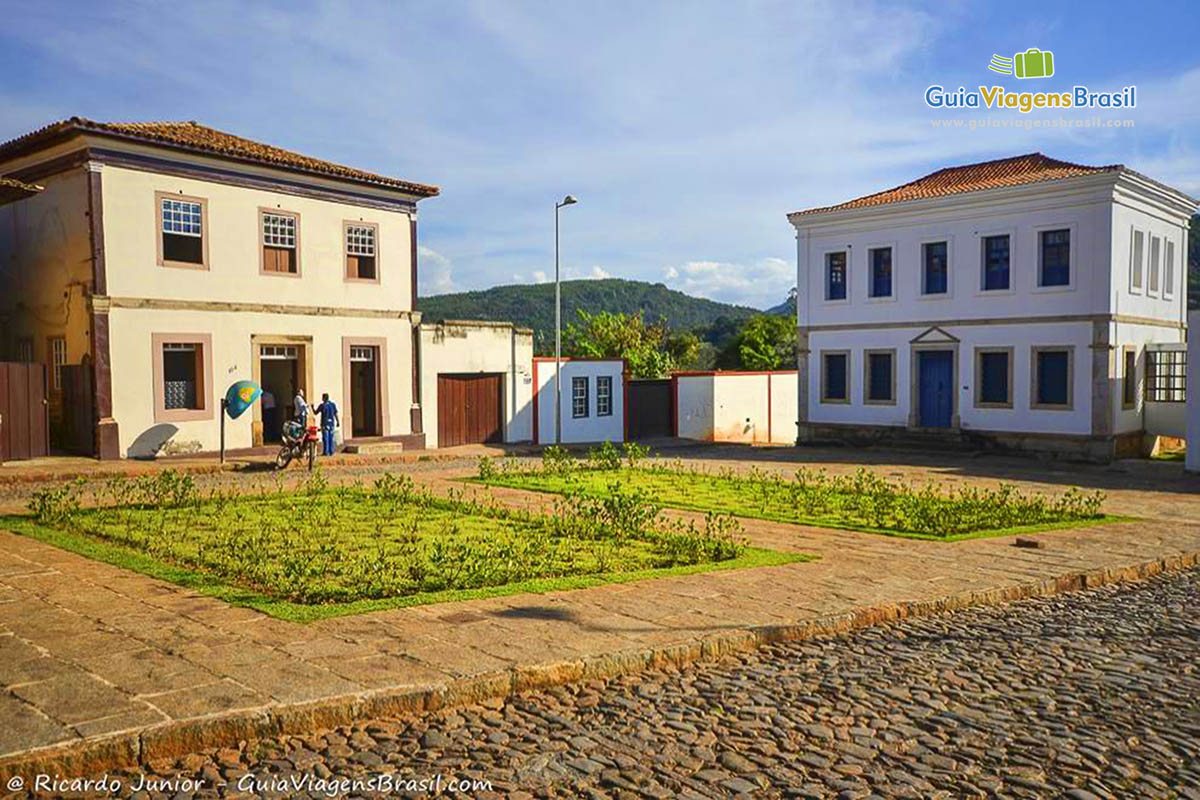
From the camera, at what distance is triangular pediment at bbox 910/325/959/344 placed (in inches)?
1044

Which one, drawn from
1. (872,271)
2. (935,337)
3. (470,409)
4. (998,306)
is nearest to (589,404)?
(470,409)

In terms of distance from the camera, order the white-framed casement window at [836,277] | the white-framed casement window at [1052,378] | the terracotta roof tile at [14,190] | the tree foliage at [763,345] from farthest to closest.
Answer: the tree foliage at [763,345], the white-framed casement window at [836,277], the white-framed casement window at [1052,378], the terracotta roof tile at [14,190]

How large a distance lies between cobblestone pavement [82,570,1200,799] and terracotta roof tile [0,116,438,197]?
703 inches

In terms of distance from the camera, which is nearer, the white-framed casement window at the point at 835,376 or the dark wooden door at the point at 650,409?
the white-framed casement window at the point at 835,376

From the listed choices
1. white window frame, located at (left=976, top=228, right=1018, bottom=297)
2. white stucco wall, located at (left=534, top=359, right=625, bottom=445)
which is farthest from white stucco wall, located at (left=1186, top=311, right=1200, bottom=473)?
white stucco wall, located at (left=534, top=359, right=625, bottom=445)

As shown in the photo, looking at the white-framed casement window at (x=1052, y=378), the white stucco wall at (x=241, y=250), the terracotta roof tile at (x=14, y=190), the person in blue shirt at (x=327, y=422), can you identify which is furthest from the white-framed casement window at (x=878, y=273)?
the terracotta roof tile at (x=14, y=190)

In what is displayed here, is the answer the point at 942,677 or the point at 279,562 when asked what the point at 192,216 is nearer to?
the point at 279,562

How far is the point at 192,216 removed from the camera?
69.5 feet

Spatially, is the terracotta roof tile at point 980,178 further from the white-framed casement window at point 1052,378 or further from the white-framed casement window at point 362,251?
the white-framed casement window at point 362,251

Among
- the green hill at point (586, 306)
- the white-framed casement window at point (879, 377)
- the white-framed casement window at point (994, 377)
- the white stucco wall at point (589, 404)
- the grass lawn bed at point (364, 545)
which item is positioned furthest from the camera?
the green hill at point (586, 306)

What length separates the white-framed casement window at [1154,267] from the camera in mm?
25469

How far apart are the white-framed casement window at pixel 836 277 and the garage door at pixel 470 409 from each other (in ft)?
32.6

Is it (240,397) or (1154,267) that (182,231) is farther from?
(1154,267)

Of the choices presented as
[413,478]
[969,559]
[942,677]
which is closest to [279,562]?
[942,677]
